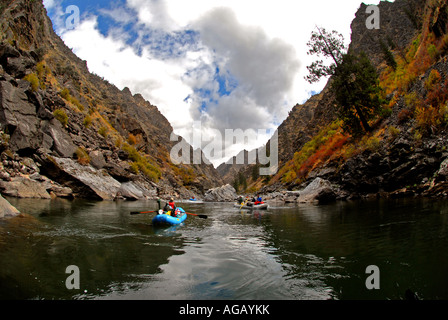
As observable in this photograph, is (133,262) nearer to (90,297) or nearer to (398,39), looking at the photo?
(90,297)

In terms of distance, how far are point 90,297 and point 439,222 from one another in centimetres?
1065

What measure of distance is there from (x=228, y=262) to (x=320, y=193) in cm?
2258

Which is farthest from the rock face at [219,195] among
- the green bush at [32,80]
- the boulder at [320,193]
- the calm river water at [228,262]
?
the calm river water at [228,262]

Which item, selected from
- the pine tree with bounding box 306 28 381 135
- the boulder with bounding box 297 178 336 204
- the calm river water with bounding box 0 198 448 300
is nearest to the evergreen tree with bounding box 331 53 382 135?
the pine tree with bounding box 306 28 381 135

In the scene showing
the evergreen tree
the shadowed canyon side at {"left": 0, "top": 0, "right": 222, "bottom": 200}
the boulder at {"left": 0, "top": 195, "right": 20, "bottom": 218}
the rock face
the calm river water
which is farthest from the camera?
the rock face

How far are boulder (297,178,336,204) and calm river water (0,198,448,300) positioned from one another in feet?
55.0

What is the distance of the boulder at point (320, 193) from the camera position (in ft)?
88.3

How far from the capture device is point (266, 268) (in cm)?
626

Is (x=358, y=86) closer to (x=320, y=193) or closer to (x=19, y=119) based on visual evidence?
(x=320, y=193)

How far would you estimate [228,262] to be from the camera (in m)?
A: 6.90

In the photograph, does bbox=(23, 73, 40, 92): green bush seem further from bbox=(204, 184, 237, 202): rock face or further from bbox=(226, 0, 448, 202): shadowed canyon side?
bbox=(204, 184, 237, 202): rock face

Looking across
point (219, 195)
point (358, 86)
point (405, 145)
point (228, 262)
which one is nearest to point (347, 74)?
point (358, 86)

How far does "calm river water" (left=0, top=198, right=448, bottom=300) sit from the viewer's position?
15.0 ft

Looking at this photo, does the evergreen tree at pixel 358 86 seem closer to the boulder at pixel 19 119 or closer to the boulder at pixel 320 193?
the boulder at pixel 320 193
